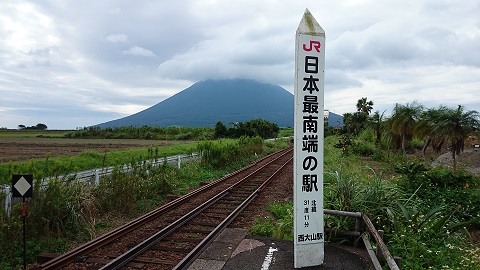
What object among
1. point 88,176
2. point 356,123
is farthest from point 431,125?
point 356,123

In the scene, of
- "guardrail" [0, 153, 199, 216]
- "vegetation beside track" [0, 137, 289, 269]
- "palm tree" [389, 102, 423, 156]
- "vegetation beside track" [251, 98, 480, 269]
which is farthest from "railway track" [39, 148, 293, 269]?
"palm tree" [389, 102, 423, 156]

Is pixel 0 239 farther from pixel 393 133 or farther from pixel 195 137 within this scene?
pixel 195 137

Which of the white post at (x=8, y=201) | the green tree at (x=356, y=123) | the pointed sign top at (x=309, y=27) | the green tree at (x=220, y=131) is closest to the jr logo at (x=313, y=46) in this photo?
the pointed sign top at (x=309, y=27)

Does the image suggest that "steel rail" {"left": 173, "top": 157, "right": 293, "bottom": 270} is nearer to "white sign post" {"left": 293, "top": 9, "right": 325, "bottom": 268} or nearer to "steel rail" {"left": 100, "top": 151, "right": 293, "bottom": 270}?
"steel rail" {"left": 100, "top": 151, "right": 293, "bottom": 270}

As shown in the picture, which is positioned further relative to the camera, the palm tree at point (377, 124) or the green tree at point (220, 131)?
the green tree at point (220, 131)

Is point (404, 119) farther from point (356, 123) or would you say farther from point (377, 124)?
point (356, 123)

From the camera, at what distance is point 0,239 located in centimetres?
545

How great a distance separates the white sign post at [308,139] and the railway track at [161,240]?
178 cm

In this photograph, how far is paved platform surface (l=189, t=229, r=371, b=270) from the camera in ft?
16.6

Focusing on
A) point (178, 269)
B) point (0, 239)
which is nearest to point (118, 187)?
point (0, 239)

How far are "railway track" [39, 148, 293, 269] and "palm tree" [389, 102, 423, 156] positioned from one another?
12.8 metres

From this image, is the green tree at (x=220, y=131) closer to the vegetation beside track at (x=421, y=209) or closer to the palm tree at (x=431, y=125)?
the palm tree at (x=431, y=125)

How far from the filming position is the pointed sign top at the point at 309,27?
488 centimetres

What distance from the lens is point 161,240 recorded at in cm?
657
